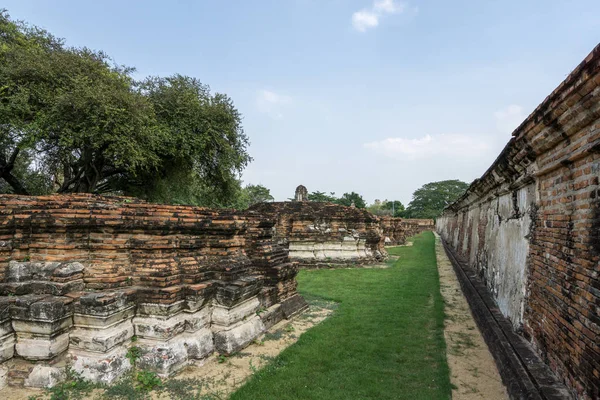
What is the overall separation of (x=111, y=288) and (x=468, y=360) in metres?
4.14

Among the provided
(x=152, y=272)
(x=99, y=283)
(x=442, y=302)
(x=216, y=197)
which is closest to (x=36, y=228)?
(x=99, y=283)

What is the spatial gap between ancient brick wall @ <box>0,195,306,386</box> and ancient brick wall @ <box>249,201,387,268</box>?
6.84 meters

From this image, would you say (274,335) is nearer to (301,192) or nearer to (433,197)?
(301,192)

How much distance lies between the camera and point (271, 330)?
508 centimetres

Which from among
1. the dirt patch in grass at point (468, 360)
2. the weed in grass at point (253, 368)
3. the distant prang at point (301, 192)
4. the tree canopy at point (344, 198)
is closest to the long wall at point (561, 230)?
the dirt patch in grass at point (468, 360)

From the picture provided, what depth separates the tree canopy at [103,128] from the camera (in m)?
11.2

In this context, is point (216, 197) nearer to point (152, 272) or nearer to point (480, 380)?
point (152, 272)

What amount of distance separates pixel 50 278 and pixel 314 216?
8.48 meters

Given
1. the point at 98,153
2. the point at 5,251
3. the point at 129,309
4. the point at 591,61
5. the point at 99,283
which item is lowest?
the point at 129,309

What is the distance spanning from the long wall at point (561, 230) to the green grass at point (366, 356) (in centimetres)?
109

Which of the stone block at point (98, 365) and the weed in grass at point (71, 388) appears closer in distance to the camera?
the weed in grass at point (71, 388)

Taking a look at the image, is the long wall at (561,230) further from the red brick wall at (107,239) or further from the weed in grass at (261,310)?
the red brick wall at (107,239)

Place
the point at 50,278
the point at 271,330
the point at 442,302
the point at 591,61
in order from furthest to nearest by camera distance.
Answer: the point at 442,302 → the point at 271,330 → the point at 50,278 → the point at 591,61

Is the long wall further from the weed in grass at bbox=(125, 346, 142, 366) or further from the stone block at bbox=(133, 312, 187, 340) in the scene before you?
the weed in grass at bbox=(125, 346, 142, 366)
